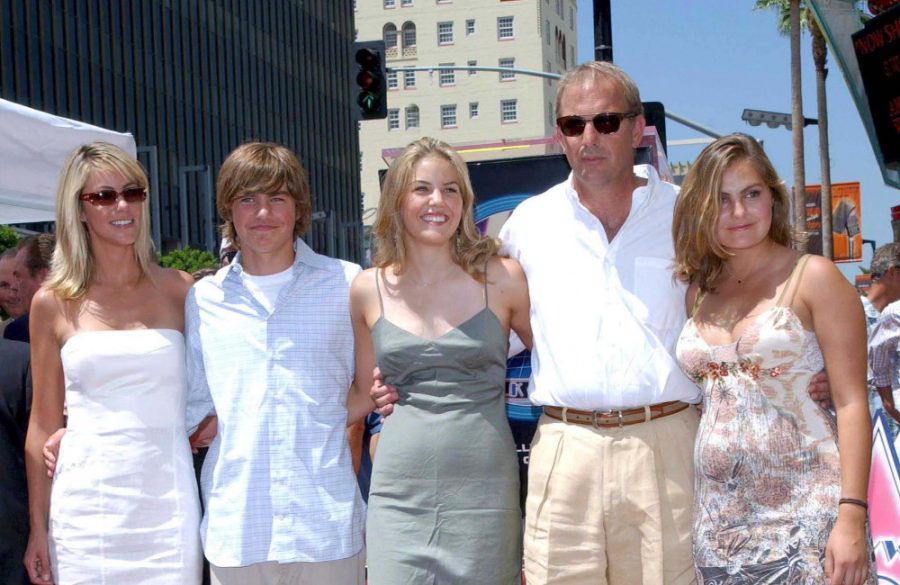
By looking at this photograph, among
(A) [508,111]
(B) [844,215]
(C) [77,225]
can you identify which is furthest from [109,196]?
(A) [508,111]

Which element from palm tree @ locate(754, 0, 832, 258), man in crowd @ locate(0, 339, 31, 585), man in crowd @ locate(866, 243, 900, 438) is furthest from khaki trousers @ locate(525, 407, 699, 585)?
palm tree @ locate(754, 0, 832, 258)

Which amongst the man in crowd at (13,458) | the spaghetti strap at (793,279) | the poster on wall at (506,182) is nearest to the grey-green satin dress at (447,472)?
the spaghetti strap at (793,279)

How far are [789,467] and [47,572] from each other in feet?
8.56

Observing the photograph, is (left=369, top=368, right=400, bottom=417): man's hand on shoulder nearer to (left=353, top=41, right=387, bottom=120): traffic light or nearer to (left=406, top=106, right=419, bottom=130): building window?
(left=353, top=41, right=387, bottom=120): traffic light

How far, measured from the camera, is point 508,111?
75312mm

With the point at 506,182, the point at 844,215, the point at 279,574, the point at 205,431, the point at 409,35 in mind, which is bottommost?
the point at 279,574

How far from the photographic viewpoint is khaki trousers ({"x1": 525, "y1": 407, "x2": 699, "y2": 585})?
11.8 ft

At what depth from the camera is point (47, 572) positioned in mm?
3863

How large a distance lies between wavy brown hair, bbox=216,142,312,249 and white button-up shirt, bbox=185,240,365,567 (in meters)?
0.31

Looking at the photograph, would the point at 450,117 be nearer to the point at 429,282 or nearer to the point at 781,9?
the point at 781,9

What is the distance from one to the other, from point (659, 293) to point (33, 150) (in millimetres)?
3391

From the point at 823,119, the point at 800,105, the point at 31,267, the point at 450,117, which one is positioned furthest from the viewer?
the point at 450,117

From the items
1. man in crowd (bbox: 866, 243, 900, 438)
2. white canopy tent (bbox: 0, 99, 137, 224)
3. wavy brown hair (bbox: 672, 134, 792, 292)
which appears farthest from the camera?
man in crowd (bbox: 866, 243, 900, 438)

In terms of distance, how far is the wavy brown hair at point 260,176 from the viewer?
3.89 metres
